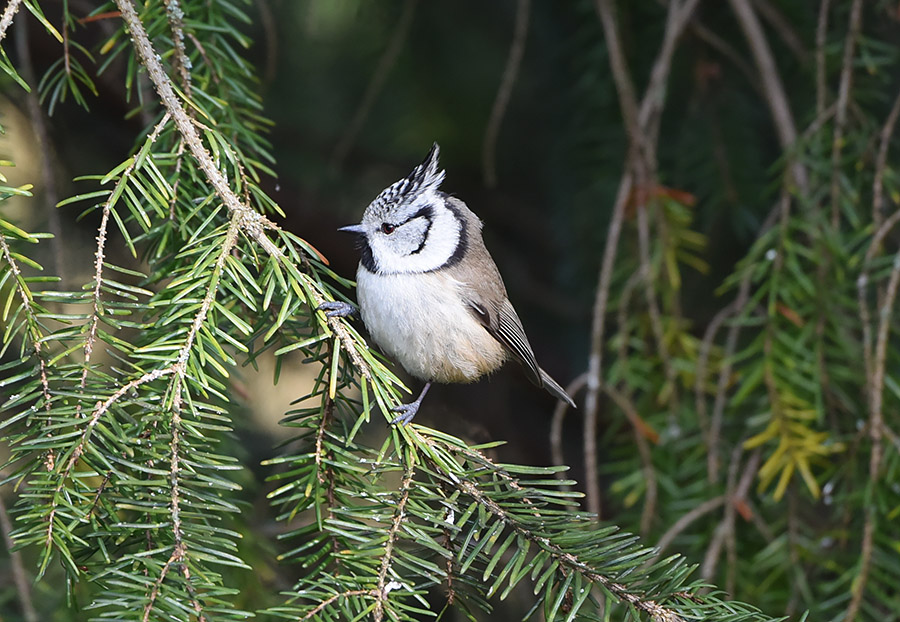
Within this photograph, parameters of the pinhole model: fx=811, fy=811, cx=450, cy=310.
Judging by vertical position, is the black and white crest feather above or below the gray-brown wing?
above

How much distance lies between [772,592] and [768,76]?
1.20 m

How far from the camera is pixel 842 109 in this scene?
5.74ft

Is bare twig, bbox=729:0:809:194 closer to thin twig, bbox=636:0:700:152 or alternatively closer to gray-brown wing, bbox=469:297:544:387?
thin twig, bbox=636:0:700:152

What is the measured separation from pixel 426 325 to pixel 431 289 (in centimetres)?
9

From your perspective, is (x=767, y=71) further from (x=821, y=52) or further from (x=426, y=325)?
(x=426, y=325)

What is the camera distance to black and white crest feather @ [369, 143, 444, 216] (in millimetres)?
1893

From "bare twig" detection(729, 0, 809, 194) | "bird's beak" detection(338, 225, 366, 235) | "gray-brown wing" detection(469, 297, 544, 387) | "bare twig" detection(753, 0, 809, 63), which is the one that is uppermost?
"bare twig" detection(753, 0, 809, 63)

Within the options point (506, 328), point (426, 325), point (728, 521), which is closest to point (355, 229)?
point (426, 325)

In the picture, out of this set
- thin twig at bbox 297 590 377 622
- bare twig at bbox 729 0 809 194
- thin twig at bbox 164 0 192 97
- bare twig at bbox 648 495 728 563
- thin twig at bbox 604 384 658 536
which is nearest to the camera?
thin twig at bbox 297 590 377 622

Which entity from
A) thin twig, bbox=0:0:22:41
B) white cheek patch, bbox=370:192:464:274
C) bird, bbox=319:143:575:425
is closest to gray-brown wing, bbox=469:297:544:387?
bird, bbox=319:143:575:425

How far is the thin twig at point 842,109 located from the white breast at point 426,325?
2.74 ft

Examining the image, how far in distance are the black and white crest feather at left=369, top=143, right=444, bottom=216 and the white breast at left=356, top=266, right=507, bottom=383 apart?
20 cm

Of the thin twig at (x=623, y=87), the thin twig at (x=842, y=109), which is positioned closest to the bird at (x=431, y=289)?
the thin twig at (x=623, y=87)

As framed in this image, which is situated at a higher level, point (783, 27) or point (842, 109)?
point (783, 27)
